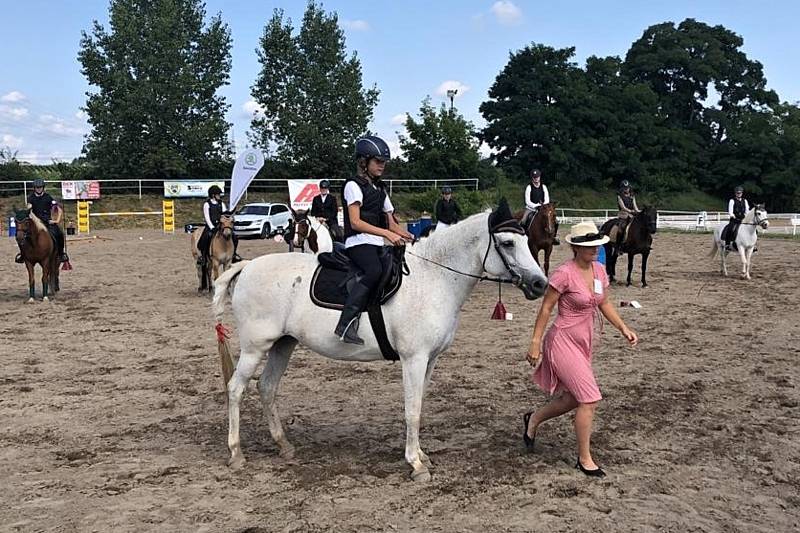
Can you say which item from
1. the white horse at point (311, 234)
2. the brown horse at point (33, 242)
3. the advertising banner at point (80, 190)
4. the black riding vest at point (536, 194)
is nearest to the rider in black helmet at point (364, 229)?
the white horse at point (311, 234)

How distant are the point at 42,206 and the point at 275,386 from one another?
1086cm

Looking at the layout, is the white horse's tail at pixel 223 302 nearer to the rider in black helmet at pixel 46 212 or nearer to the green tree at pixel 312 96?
the rider in black helmet at pixel 46 212

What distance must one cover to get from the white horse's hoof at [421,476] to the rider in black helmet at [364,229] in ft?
3.57

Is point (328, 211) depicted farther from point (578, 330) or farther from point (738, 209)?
point (738, 209)

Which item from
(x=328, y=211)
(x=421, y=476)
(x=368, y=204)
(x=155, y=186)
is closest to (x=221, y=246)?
(x=328, y=211)

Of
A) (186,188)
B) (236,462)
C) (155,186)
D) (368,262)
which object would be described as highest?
(155,186)

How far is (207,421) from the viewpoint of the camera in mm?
6828

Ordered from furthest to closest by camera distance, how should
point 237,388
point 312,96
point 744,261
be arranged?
point 312,96 < point 744,261 < point 237,388

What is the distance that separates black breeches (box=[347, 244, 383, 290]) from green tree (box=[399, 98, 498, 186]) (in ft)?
164

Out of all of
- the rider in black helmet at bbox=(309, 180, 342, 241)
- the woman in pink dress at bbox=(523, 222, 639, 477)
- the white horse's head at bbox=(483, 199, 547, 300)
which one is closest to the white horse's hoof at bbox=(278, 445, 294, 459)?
the woman in pink dress at bbox=(523, 222, 639, 477)

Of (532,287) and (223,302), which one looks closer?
(532,287)

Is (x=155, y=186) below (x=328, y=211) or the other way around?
the other way around

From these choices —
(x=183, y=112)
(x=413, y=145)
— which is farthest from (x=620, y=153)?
(x=183, y=112)

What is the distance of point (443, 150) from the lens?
183ft
